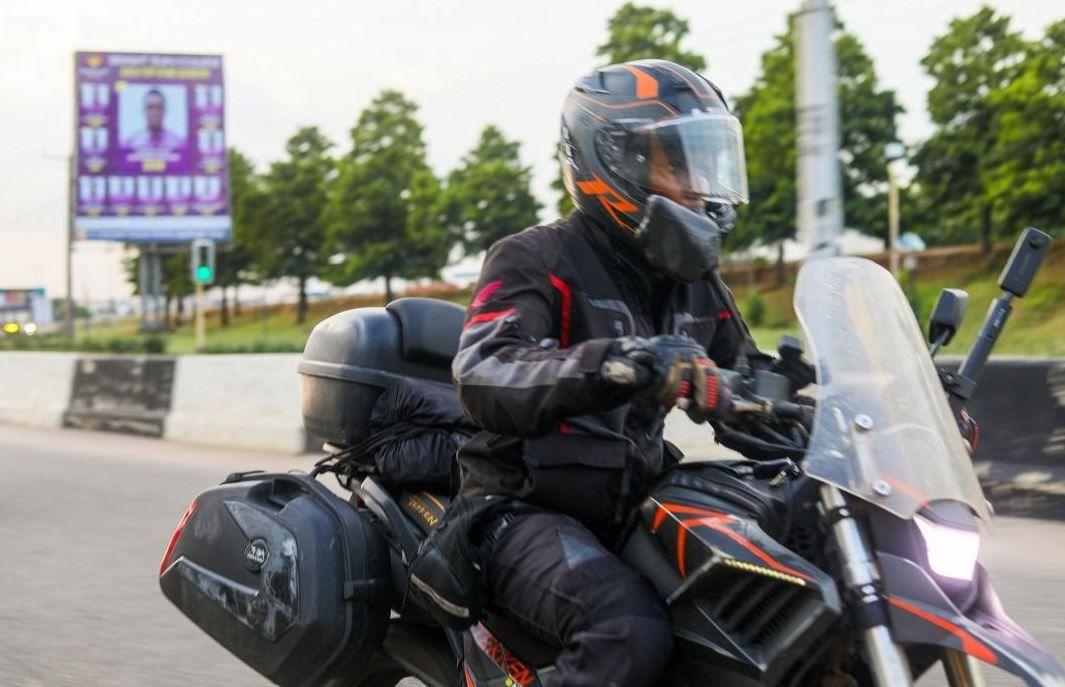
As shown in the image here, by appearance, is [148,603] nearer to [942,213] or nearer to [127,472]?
[127,472]

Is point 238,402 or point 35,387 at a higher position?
point 238,402

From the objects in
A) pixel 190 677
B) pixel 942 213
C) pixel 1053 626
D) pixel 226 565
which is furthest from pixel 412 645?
pixel 942 213

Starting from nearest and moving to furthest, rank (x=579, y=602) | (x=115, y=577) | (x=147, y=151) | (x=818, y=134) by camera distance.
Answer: (x=579, y=602)
(x=115, y=577)
(x=818, y=134)
(x=147, y=151)

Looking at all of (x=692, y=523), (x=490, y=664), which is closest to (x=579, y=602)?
(x=692, y=523)

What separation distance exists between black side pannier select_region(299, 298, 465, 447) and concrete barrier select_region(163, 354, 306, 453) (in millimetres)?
7423

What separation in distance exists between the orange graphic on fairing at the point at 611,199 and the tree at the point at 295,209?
68.4m

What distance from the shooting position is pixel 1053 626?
15.8 feet

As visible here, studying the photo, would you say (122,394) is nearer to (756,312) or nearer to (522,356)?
(522,356)

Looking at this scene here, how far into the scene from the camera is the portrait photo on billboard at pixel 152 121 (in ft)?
133

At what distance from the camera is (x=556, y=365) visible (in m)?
2.41

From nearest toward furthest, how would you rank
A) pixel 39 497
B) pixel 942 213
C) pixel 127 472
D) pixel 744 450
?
pixel 744 450 → pixel 39 497 → pixel 127 472 → pixel 942 213

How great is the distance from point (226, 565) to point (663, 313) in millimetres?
1192

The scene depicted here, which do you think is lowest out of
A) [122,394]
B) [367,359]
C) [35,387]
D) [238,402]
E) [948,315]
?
[35,387]

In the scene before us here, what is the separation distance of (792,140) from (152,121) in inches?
856
